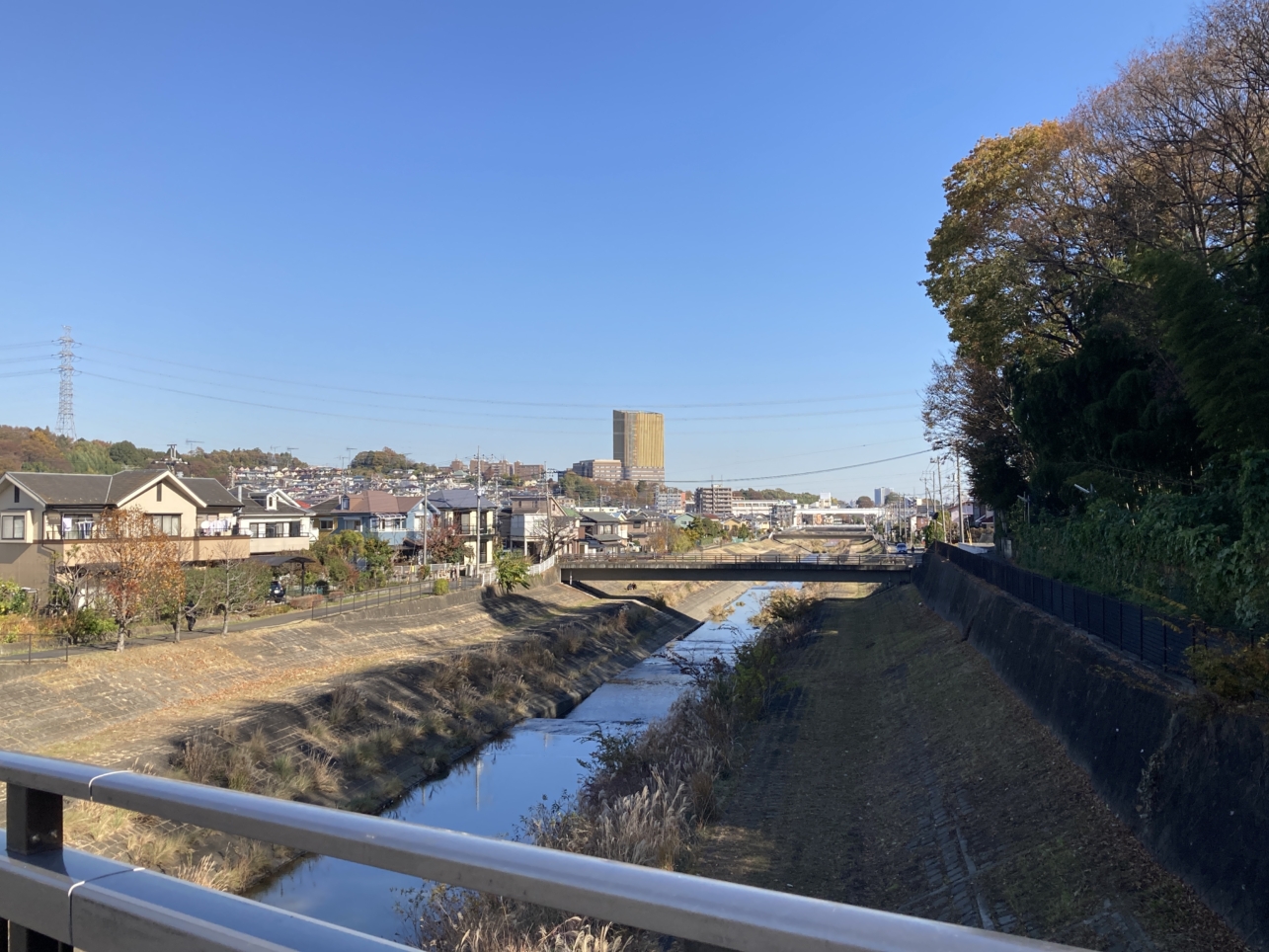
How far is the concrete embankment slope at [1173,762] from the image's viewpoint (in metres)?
7.77

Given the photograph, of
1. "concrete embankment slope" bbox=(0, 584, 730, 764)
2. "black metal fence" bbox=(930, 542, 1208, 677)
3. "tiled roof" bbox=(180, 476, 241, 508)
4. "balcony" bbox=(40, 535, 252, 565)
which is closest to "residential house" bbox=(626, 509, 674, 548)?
"tiled roof" bbox=(180, 476, 241, 508)

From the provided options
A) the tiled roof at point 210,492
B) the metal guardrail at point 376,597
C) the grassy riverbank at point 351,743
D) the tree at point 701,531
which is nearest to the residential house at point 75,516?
the tiled roof at point 210,492

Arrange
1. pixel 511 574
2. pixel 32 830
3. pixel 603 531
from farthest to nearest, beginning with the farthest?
pixel 603 531
pixel 511 574
pixel 32 830

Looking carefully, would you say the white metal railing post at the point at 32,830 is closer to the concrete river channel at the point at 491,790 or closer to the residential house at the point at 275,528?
the concrete river channel at the point at 491,790

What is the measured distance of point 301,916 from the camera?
2.00 metres

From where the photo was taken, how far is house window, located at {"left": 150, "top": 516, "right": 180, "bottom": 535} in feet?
129

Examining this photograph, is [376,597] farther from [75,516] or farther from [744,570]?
[744,570]

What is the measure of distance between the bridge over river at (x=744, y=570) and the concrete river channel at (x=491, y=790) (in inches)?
358

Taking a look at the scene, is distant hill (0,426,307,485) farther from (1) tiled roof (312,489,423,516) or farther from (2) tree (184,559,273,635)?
(2) tree (184,559,273,635)

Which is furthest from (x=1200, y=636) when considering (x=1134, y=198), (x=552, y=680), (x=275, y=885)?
(x=552, y=680)

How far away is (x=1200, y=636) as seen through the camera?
1110 centimetres

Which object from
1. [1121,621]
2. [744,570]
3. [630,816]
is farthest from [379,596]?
[1121,621]

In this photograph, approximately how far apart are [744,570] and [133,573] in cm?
3227

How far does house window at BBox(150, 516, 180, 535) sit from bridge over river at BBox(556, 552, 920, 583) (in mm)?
23287
